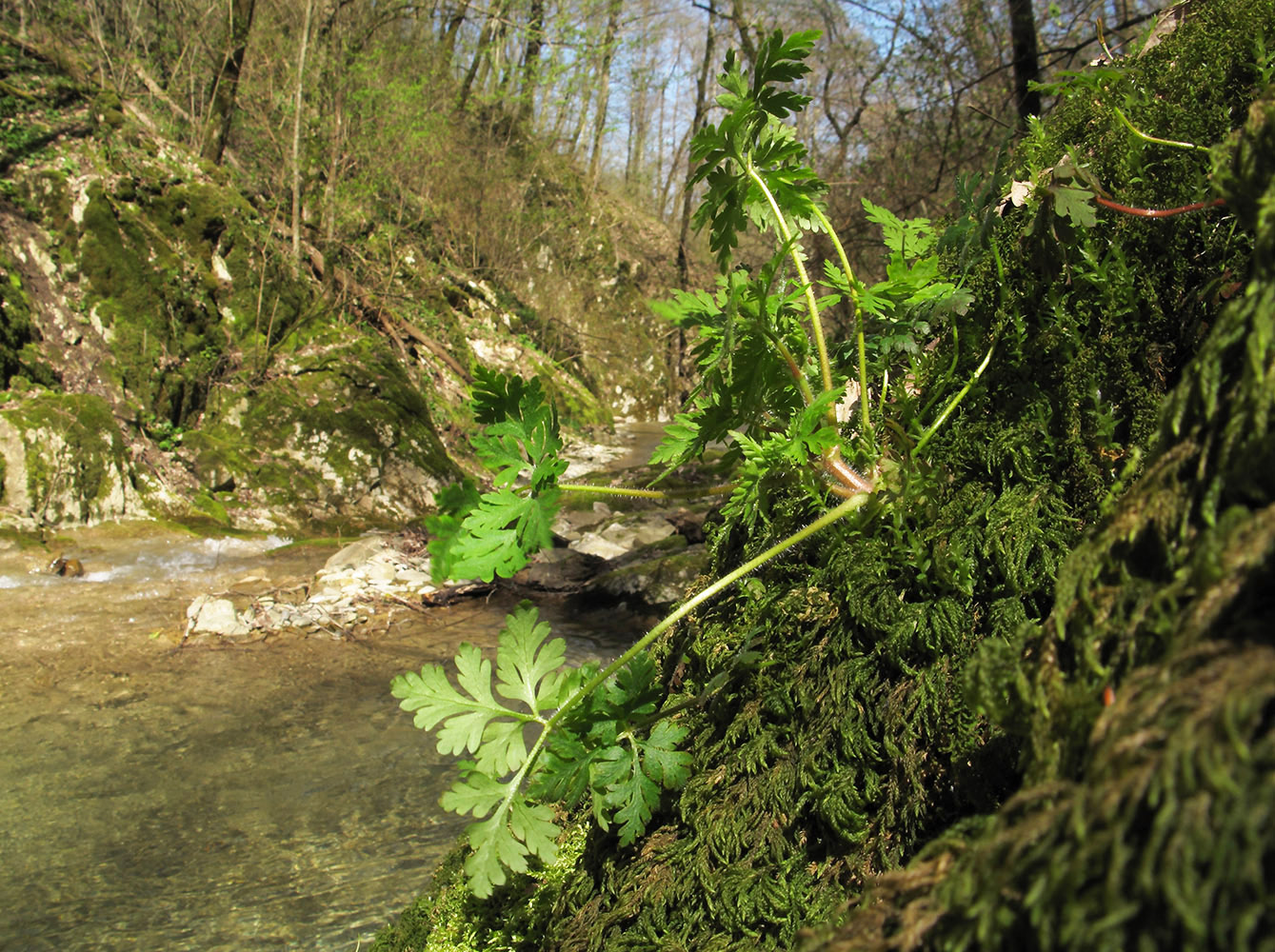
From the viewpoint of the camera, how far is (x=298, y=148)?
12102 mm

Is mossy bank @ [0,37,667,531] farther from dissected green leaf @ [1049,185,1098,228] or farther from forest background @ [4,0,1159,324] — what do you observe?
dissected green leaf @ [1049,185,1098,228]

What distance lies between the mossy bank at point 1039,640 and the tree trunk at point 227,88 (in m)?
13.7

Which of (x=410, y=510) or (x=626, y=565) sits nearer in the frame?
(x=626, y=565)

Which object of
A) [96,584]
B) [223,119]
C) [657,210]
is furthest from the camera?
[657,210]

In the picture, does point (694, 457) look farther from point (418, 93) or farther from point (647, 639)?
point (418, 93)

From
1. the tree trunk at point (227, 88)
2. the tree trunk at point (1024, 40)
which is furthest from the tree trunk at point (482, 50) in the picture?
the tree trunk at point (1024, 40)

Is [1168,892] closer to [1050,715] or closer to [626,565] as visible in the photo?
[1050,715]

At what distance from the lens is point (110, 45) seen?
41.8 feet

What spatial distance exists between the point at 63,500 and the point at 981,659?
8.61 m

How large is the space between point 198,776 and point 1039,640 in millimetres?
4225

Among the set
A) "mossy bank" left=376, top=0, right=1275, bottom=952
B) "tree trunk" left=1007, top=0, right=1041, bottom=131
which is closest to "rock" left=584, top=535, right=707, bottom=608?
"tree trunk" left=1007, top=0, right=1041, bottom=131

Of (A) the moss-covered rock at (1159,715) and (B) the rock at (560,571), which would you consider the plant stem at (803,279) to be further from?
(B) the rock at (560,571)

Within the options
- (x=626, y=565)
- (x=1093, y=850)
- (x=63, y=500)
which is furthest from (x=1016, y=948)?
(x=63, y=500)

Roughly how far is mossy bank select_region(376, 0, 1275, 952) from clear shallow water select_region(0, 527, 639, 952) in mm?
1646
